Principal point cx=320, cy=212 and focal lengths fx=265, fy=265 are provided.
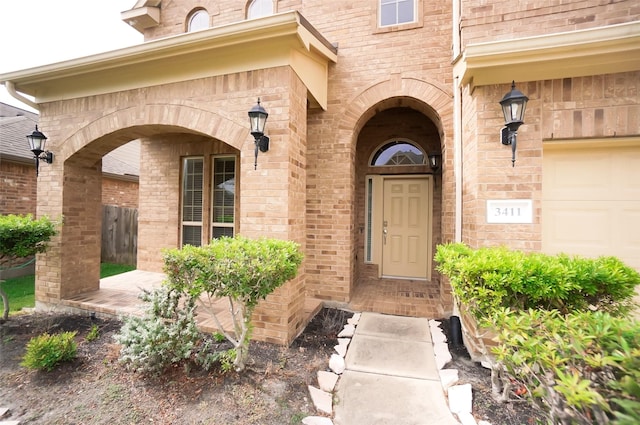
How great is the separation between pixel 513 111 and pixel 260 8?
5453 millimetres

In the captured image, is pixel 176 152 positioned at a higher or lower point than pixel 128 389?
higher

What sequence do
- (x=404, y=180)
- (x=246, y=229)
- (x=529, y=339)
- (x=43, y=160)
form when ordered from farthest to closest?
1. (x=404, y=180)
2. (x=43, y=160)
3. (x=246, y=229)
4. (x=529, y=339)

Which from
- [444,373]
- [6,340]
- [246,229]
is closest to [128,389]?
[246,229]

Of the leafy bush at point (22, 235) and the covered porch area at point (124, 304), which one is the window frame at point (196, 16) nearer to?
the leafy bush at point (22, 235)

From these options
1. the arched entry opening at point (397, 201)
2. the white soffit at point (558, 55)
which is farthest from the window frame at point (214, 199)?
the white soffit at point (558, 55)

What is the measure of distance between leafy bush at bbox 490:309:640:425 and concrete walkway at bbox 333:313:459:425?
99 centimetres

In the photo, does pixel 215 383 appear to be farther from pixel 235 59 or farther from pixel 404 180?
pixel 404 180

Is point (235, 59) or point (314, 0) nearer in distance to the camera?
point (235, 59)

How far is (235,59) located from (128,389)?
391 cm

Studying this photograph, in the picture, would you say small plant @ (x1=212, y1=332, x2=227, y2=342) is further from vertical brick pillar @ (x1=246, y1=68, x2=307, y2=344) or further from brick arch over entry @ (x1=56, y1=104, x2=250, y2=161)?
brick arch over entry @ (x1=56, y1=104, x2=250, y2=161)

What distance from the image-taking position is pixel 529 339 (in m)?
1.54

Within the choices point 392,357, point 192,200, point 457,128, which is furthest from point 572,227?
point 192,200

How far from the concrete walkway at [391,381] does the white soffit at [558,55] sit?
332cm

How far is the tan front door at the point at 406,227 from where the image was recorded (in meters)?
5.79
